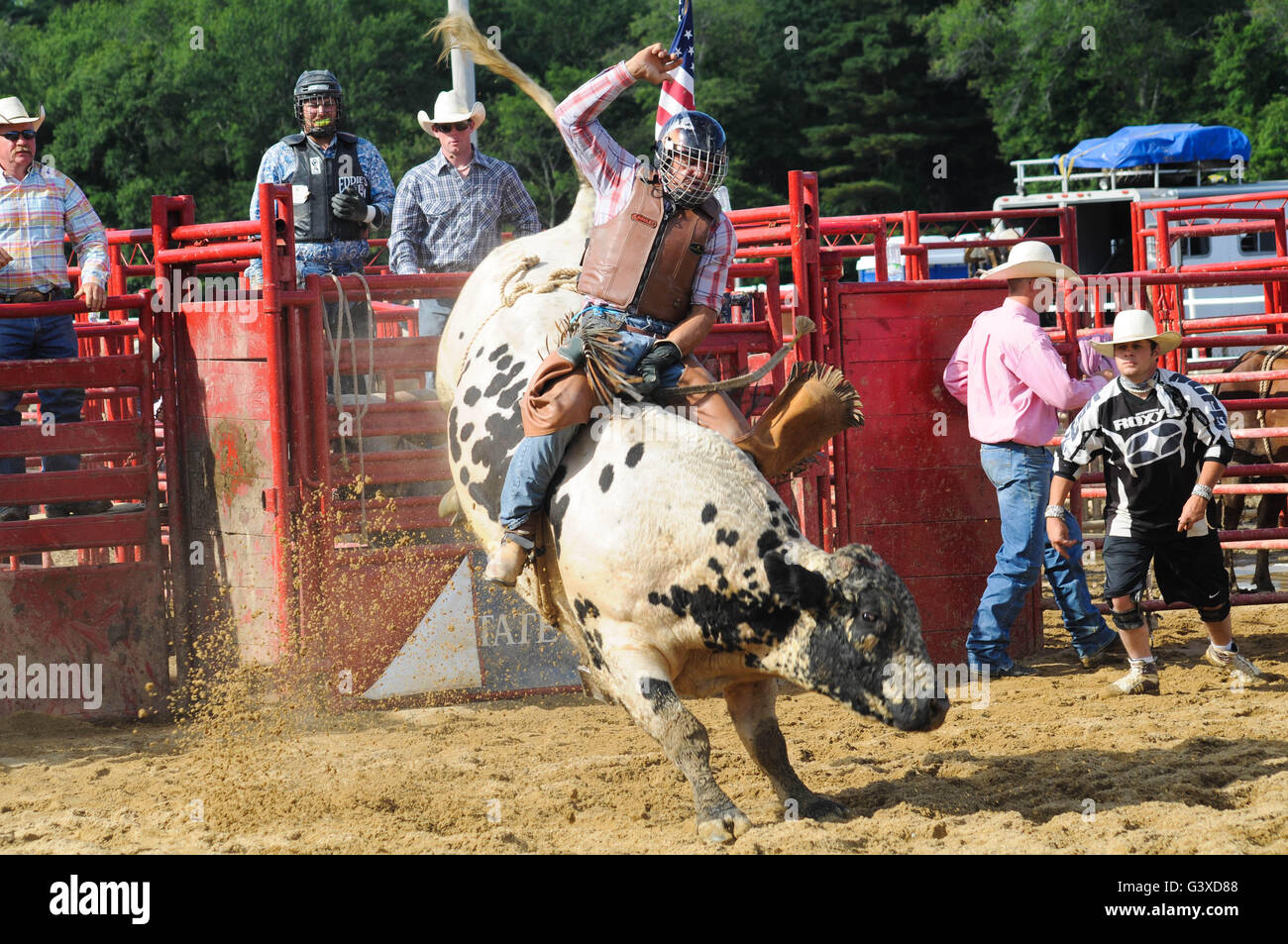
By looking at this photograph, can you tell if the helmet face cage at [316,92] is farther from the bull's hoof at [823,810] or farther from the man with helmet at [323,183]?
the bull's hoof at [823,810]

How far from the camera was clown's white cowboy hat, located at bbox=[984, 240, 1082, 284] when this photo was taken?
6988 mm

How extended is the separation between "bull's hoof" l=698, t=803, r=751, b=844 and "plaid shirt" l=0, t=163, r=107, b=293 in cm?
437

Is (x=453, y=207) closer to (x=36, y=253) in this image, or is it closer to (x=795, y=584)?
(x=36, y=253)

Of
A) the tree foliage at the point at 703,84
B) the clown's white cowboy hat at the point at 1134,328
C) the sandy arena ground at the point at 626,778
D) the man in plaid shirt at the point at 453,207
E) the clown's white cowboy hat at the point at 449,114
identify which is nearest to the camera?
the sandy arena ground at the point at 626,778

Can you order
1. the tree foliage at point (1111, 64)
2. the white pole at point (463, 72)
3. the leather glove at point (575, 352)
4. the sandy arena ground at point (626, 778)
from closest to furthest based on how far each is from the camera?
the sandy arena ground at point (626, 778) → the leather glove at point (575, 352) → the white pole at point (463, 72) → the tree foliage at point (1111, 64)

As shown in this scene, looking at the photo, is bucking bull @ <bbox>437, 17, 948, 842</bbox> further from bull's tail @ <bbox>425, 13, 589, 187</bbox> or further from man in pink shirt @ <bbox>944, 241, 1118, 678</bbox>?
man in pink shirt @ <bbox>944, 241, 1118, 678</bbox>

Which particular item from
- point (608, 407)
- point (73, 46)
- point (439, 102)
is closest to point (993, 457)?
point (608, 407)

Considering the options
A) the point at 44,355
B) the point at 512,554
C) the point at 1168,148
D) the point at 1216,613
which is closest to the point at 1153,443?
the point at 1216,613

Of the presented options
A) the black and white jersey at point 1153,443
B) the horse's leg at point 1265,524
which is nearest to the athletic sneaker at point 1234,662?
the black and white jersey at point 1153,443

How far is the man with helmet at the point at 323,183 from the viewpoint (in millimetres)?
7691

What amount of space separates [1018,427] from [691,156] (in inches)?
109

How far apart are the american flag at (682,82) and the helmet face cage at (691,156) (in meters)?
2.63

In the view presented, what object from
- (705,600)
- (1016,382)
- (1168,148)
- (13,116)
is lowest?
(705,600)

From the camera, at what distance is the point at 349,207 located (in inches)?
300
